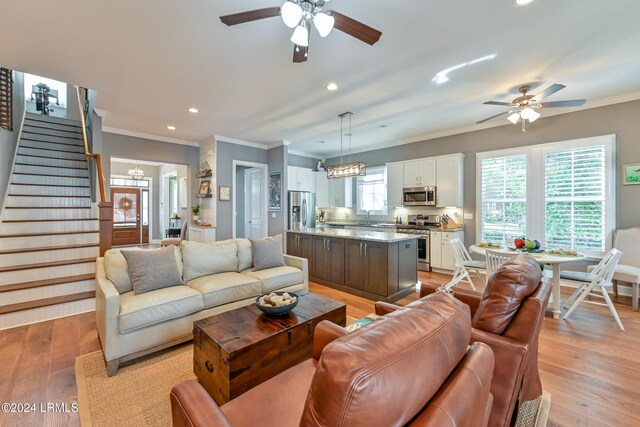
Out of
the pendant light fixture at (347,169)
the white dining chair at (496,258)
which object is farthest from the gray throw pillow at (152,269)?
the white dining chair at (496,258)

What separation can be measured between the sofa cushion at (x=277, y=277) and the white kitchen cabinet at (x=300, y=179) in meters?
3.43

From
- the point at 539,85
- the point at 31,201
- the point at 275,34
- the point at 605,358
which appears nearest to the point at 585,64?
the point at 539,85

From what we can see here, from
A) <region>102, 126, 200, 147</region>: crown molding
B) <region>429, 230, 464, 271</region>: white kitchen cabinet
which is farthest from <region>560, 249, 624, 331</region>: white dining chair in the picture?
<region>102, 126, 200, 147</region>: crown molding

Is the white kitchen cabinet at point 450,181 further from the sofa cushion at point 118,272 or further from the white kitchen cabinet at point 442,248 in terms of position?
the sofa cushion at point 118,272

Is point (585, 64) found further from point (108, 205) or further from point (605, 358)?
point (108, 205)

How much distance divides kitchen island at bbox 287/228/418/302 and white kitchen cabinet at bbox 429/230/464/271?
1358 mm

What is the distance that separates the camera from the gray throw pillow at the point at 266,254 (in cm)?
344

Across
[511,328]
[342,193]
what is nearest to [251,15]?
[511,328]

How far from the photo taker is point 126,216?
8.89 m

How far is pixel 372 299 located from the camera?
3.81 meters

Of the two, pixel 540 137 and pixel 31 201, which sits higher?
pixel 540 137

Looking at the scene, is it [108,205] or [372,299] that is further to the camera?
[372,299]

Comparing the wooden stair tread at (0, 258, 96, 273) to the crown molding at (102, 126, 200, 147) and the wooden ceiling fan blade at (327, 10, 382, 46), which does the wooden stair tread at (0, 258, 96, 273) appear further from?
the wooden ceiling fan blade at (327, 10, 382, 46)

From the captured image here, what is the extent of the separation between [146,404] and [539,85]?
519cm
